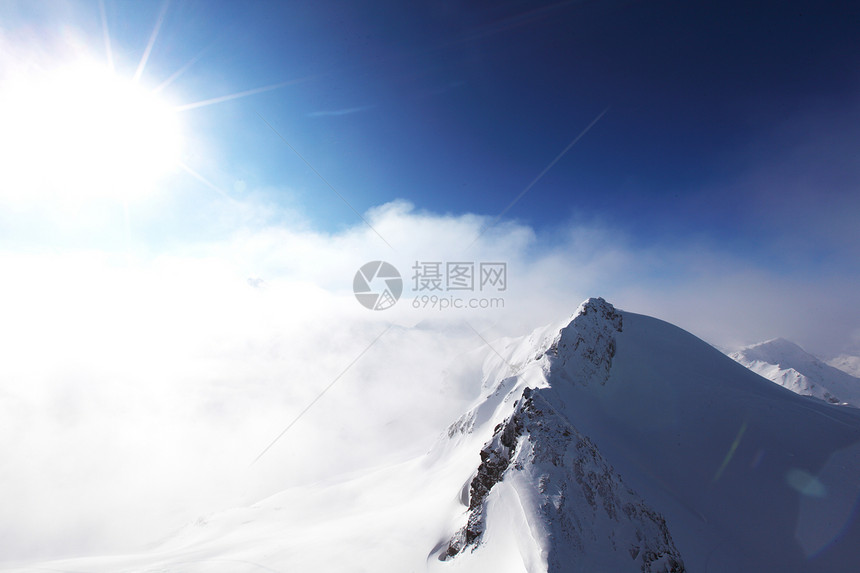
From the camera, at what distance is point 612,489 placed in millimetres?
18734

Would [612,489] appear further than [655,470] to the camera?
No

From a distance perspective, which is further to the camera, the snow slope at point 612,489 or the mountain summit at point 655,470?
the snow slope at point 612,489

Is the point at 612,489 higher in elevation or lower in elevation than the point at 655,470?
lower

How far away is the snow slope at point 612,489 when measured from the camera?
1672cm

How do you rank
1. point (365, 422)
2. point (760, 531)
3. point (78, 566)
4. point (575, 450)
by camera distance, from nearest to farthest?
1. point (575, 450)
2. point (760, 531)
3. point (78, 566)
4. point (365, 422)

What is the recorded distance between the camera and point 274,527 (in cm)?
3953

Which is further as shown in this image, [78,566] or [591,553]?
[78,566]

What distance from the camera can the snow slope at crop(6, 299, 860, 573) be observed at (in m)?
16.7

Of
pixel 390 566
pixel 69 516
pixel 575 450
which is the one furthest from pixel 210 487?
pixel 575 450

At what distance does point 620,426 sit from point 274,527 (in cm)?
4280

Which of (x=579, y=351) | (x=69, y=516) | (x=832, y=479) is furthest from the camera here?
(x=69, y=516)

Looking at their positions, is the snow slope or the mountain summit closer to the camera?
the mountain summit

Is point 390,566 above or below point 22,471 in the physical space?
below

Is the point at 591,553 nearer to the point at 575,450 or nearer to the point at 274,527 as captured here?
the point at 575,450
